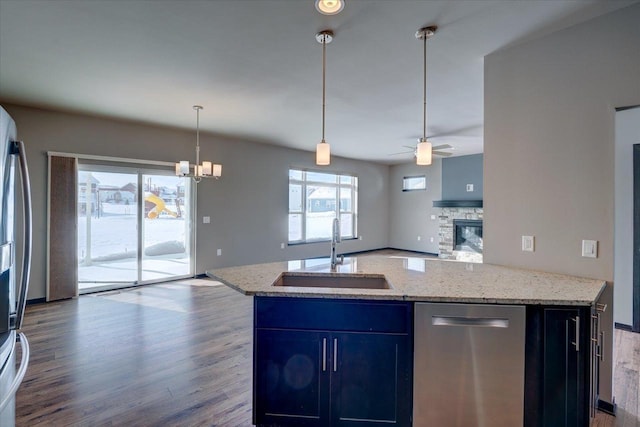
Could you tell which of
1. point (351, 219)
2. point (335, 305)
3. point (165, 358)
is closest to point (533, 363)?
point (335, 305)

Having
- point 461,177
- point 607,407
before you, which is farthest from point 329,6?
point 461,177

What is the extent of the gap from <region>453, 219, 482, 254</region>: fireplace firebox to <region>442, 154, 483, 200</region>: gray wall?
0.62 m

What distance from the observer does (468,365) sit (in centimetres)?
171

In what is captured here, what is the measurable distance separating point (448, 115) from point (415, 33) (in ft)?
7.97

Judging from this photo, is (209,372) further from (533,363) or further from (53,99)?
(53,99)

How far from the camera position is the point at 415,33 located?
2428 millimetres

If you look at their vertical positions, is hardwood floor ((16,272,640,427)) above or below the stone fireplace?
below

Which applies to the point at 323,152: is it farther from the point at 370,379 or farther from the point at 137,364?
the point at 137,364

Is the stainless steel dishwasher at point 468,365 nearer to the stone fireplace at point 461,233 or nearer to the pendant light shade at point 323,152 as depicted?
the pendant light shade at point 323,152

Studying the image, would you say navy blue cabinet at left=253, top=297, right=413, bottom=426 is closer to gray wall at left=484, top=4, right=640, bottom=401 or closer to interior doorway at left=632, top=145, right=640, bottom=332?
gray wall at left=484, top=4, right=640, bottom=401

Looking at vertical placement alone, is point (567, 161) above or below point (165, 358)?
above

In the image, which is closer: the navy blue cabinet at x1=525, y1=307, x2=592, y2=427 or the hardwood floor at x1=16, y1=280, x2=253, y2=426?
the navy blue cabinet at x1=525, y1=307, x2=592, y2=427

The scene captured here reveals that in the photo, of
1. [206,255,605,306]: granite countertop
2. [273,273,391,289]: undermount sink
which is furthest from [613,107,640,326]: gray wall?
[273,273,391,289]: undermount sink

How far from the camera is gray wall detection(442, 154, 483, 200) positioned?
24.9 ft
